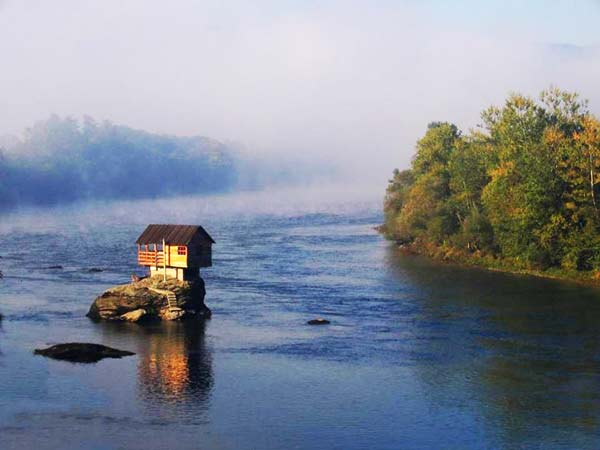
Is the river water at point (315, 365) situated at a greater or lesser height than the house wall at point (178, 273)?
lesser

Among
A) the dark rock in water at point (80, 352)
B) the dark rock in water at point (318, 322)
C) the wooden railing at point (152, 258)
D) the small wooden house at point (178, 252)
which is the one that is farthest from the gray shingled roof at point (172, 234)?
the dark rock in water at point (80, 352)

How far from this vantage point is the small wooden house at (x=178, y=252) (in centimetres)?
8562

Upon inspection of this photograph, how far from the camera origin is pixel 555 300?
304 ft

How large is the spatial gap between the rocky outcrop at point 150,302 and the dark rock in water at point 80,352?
479 inches

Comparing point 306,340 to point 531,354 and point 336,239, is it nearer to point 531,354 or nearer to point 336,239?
point 531,354

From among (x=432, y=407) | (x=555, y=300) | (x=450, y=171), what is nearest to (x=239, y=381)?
(x=432, y=407)

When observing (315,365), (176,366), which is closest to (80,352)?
(176,366)

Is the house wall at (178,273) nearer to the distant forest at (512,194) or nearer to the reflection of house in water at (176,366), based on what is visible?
the reflection of house in water at (176,366)

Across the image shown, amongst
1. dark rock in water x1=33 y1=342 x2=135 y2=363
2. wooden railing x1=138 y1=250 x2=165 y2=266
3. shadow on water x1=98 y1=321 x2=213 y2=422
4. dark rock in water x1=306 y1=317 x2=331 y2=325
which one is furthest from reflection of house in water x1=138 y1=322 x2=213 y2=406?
dark rock in water x1=306 y1=317 x2=331 y2=325

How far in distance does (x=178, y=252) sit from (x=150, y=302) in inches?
212

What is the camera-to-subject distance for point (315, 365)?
67.3 m

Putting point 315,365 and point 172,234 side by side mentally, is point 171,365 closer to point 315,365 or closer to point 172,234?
point 315,365

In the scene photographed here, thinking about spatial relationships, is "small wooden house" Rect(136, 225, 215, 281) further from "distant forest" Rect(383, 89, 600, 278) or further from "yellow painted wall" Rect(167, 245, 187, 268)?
"distant forest" Rect(383, 89, 600, 278)

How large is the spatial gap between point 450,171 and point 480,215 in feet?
49.3
